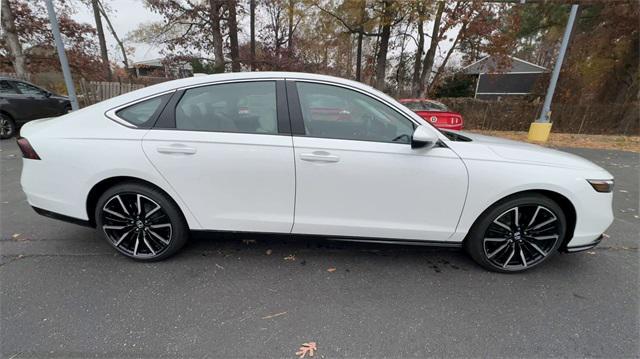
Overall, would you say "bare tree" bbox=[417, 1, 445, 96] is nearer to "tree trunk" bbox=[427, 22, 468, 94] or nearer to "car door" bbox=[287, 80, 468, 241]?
"tree trunk" bbox=[427, 22, 468, 94]

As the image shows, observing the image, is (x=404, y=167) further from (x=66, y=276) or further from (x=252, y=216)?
(x=66, y=276)

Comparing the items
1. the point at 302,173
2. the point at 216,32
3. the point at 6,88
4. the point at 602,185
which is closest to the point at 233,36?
the point at 216,32

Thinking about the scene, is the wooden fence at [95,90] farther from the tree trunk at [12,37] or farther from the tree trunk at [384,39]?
the tree trunk at [384,39]

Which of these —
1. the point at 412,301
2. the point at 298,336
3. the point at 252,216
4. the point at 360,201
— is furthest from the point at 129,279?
the point at 412,301

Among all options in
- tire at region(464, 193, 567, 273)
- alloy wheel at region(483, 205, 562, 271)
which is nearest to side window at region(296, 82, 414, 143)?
tire at region(464, 193, 567, 273)

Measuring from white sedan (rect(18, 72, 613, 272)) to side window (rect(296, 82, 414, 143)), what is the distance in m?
0.01

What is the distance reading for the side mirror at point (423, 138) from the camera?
2.11 metres

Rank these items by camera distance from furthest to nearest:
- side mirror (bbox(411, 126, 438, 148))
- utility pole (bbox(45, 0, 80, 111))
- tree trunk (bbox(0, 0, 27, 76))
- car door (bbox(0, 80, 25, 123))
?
1. tree trunk (bbox(0, 0, 27, 76))
2. car door (bbox(0, 80, 25, 123))
3. utility pole (bbox(45, 0, 80, 111))
4. side mirror (bbox(411, 126, 438, 148))

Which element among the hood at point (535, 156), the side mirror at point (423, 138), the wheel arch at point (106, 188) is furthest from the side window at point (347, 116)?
the wheel arch at point (106, 188)

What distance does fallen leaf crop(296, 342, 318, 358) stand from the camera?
175 cm

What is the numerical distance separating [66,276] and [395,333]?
2690 millimetres

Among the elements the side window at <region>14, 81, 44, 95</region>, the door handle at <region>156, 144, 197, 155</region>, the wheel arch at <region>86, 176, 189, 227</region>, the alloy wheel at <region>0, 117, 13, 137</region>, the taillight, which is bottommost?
the alloy wheel at <region>0, 117, 13, 137</region>

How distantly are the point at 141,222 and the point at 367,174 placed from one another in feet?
6.60

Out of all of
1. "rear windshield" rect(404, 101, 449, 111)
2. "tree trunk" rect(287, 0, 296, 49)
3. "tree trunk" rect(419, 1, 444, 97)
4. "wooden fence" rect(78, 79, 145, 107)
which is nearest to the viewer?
"rear windshield" rect(404, 101, 449, 111)
